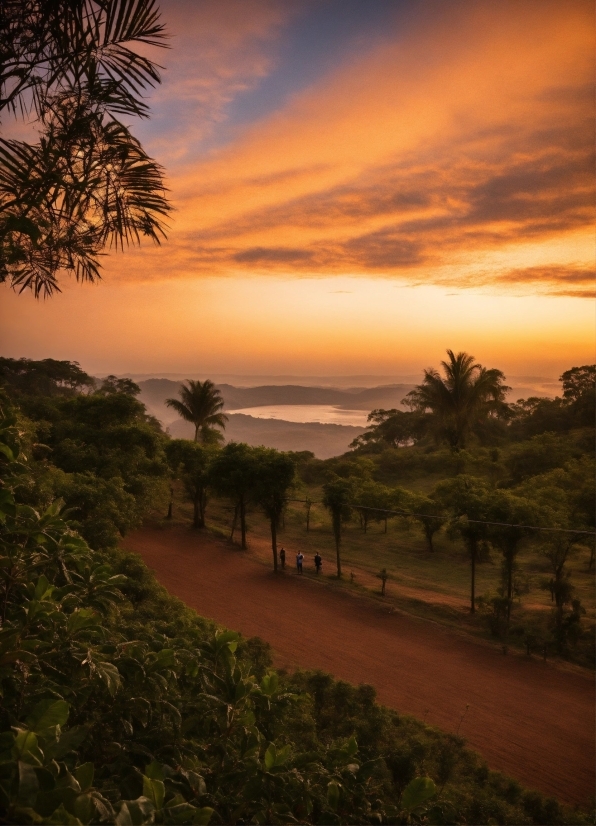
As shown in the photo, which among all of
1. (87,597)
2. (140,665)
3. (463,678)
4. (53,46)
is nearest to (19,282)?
(53,46)

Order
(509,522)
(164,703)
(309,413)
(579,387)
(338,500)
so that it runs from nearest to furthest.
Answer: (164,703) < (509,522) < (338,500) < (579,387) < (309,413)

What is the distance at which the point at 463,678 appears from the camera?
10.8 metres

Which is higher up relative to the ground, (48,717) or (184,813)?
(48,717)

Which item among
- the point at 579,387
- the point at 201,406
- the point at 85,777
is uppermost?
the point at 579,387

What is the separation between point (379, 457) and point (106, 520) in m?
28.6

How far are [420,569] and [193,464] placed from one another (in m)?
9.94

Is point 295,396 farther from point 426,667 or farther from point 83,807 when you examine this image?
point 83,807

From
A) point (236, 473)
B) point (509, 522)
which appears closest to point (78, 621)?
point (509, 522)

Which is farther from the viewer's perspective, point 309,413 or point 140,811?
point 309,413

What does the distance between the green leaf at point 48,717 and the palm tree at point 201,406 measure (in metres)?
32.4

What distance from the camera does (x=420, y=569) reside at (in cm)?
1902

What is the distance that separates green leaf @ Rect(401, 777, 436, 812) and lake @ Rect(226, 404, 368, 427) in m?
124

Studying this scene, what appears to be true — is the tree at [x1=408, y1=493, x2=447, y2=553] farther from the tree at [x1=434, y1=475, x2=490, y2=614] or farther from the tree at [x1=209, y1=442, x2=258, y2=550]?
the tree at [x1=209, y1=442, x2=258, y2=550]

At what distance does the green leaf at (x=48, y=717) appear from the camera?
134cm
